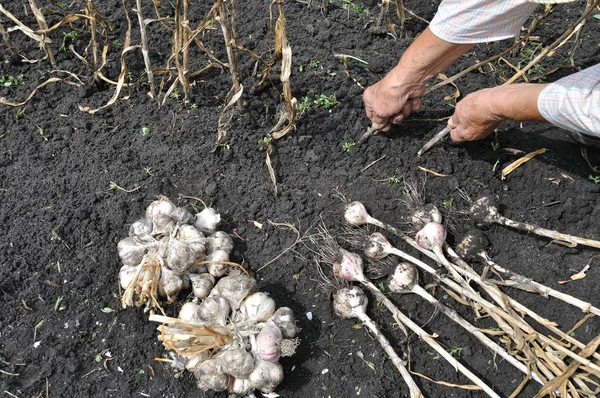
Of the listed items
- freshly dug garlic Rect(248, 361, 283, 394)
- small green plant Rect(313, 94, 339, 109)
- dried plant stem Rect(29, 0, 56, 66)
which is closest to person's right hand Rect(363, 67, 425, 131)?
small green plant Rect(313, 94, 339, 109)

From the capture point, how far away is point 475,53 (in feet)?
9.93

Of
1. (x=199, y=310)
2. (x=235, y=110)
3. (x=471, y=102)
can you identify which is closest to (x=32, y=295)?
(x=199, y=310)

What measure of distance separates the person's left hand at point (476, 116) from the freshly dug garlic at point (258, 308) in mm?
1061

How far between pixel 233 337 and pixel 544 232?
1305 mm

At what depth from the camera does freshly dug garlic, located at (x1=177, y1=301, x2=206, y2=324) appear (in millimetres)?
2072

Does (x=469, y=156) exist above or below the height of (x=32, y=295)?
above

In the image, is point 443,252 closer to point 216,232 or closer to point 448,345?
point 448,345

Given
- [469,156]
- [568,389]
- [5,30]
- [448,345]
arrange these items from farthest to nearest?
[5,30], [469,156], [448,345], [568,389]

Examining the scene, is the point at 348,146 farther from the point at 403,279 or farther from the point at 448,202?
the point at 403,279

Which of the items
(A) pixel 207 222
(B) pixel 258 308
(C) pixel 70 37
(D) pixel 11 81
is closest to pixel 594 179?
(B) pixel 258 308

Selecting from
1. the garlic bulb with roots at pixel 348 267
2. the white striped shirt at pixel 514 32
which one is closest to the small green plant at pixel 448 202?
the garlic bulb with roots at pixel 348 267

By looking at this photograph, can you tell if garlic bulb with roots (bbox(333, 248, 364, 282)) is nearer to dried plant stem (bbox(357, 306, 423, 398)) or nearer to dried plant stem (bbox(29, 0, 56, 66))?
dried plant stem (bbox(357, 306, 423, 398))

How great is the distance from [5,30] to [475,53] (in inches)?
95.7

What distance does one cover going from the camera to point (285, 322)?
6.84ft
